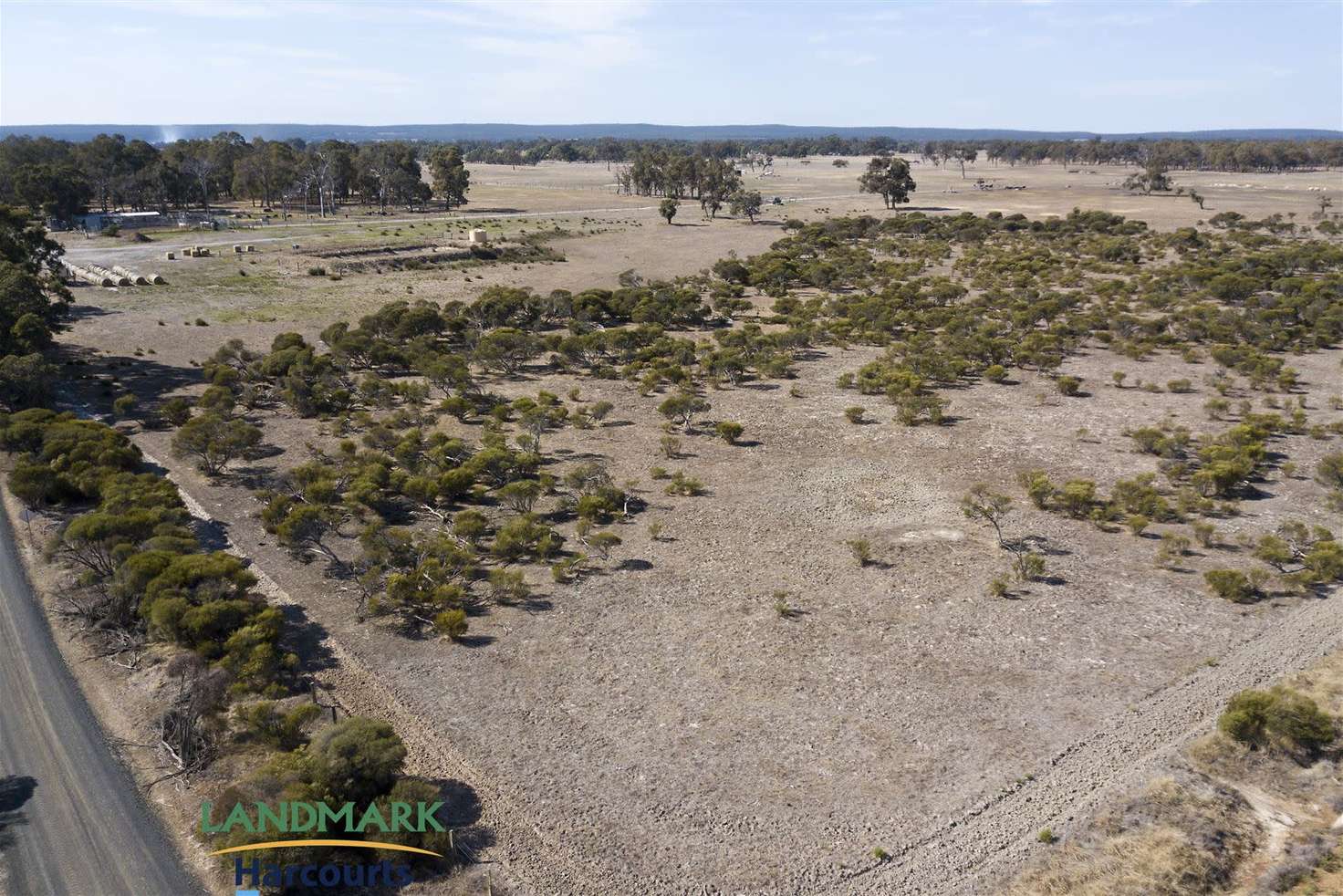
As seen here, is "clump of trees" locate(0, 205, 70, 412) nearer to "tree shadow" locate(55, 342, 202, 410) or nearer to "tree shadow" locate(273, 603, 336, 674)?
"tree shadow" locate(55, 342, 202, 410)

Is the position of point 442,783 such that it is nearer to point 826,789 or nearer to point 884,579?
point 826,789

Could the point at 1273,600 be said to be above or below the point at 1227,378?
below

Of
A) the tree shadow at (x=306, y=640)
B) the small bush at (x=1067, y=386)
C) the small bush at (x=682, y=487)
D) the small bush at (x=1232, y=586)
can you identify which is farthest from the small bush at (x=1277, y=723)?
the small bush at (x=1067, y=386)

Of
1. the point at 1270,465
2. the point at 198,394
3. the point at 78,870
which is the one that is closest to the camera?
the point at 78,870

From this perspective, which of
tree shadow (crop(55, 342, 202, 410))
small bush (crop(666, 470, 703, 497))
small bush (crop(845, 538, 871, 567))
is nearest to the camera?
small bush (crop(845, 538, 871, 567))

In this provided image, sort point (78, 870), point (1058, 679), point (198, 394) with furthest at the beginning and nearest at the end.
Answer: point (198, 394) → point (1058, 679) → point (78, 870)

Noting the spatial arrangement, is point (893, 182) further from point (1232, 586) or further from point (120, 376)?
point (1232, 586)

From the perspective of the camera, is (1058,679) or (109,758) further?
(1058,679)

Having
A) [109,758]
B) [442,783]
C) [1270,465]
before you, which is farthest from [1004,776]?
[1270,465]

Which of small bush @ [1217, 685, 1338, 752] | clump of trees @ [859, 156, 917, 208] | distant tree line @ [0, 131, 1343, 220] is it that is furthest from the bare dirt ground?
clump of trees @ [859, 156, 917, 208]
